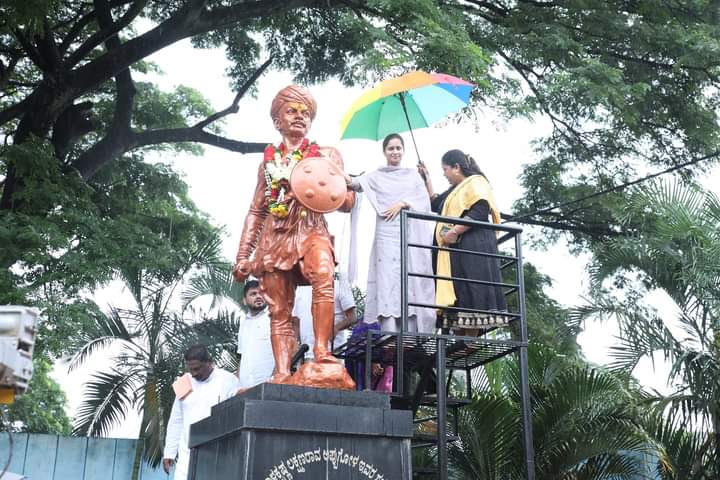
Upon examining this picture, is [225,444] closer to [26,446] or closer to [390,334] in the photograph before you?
[390,334]

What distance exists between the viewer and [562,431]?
886 centimetres

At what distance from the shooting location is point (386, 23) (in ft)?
34.9

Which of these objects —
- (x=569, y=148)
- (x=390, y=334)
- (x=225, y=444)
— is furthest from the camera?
(x=569, y=148)

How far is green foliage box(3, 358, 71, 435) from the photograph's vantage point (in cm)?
1952

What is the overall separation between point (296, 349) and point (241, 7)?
7.28m

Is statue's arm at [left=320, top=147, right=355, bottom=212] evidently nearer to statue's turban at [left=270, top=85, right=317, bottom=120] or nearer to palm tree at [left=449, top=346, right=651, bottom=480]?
statue's turban at [left=270, top=85, right=317, bottom=120]

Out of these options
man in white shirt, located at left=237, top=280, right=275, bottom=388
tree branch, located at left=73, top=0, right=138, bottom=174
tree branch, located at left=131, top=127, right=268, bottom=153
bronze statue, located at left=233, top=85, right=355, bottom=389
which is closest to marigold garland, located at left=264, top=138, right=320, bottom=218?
bronze statue, located at left=233, top=85, right=355, bottom=389

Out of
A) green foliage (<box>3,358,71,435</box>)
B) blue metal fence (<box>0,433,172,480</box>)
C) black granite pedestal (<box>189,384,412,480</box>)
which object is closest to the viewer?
black granite pedestal (<box>189,384,412,480</box>)

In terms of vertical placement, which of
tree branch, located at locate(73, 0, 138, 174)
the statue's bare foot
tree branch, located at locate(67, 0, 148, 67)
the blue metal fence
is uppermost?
tree branch, located at locate(67, 0, 148, 67)

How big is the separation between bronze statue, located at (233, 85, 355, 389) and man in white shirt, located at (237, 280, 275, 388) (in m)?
0.73

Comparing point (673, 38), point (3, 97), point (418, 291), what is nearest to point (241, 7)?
point (3, 97)

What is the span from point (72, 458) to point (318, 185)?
20.7 feet

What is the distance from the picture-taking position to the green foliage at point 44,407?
1952cm

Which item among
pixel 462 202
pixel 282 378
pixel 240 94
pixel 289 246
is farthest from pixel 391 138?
pixel 240 94
